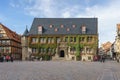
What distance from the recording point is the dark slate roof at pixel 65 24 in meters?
99.4

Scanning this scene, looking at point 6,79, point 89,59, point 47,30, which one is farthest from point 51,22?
point 6,79

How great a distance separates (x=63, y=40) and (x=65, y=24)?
529cm

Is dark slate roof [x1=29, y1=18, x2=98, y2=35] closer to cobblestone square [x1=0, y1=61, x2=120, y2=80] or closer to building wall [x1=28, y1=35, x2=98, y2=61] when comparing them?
building wall [x1=28, y1=35, x2=98, y2=61]

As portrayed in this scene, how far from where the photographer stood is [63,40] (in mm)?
99875

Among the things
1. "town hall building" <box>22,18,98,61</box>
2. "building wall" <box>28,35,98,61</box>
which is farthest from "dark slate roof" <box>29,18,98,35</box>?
"building wall" <box>28,35,98,61</box>

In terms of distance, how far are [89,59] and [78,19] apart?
14.4 metres

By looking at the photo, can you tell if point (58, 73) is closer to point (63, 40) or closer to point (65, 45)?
point (65, 45)

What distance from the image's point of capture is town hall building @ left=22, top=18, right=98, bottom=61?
3853 inches

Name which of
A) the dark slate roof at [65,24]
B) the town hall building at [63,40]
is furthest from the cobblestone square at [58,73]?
the dark slate roof at [65,24]

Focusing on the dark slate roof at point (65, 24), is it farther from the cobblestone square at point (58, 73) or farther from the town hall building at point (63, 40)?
the cobblestone square at point (58, 73)

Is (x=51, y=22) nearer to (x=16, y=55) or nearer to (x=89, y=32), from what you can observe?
(x=89, y=32)

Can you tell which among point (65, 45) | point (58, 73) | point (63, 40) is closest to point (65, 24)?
point (63, 40)

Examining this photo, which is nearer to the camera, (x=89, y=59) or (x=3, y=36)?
(x=89, y=59)

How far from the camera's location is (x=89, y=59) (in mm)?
96062
